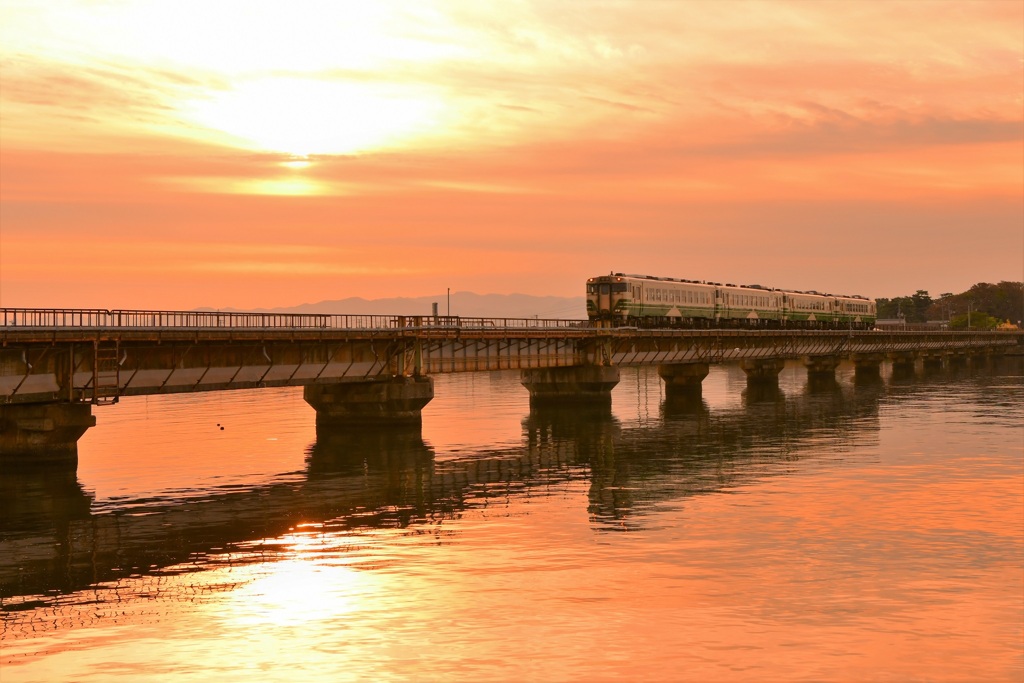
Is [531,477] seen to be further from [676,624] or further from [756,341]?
[756,341]

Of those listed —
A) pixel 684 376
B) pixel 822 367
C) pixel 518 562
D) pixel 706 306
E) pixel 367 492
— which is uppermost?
pixel 706 306

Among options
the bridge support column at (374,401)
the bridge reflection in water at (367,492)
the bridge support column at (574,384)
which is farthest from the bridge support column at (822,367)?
the bridge support column at (374,401)

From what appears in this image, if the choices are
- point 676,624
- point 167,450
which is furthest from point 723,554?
point 167,450

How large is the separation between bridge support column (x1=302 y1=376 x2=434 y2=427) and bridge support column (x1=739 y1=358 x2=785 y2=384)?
74.7m

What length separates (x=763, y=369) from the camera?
5704 inches

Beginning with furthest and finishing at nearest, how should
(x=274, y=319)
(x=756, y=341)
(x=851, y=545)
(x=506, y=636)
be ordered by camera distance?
1. (x=756, y=341)
2. (x=274, y=319)
3. (x=851, y=545)
4. (x=506, y=636)

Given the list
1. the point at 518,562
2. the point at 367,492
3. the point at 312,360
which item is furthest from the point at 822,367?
the point at 518,562

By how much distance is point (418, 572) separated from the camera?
32.2 metres

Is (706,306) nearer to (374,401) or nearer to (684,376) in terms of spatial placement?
(684,376)

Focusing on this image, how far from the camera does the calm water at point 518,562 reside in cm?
2380

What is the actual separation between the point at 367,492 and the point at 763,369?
101m

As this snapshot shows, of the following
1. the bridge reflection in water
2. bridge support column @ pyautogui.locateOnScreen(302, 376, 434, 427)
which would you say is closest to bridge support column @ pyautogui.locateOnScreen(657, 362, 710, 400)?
the bridge reflection in water

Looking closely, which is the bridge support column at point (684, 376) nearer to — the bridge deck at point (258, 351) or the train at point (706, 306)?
the train at point (706, 306)

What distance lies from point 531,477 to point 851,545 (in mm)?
22033
